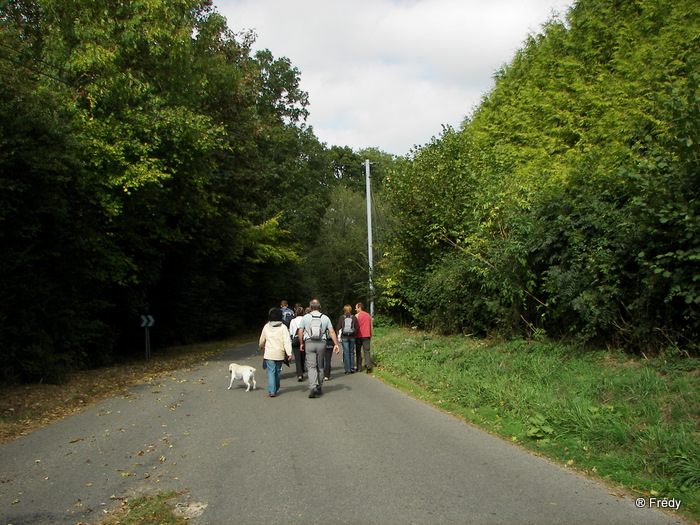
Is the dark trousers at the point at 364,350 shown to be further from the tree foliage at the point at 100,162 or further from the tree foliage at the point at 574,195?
the tree foliage at the point at 100,162

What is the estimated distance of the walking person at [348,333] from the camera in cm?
1466

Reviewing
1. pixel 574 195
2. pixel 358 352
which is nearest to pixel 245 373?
pixel 358 352

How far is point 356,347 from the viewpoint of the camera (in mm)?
15469

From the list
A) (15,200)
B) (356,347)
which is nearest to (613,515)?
(356,347)

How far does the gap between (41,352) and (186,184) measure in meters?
6.81

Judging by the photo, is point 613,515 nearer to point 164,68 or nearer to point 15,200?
point 15,200

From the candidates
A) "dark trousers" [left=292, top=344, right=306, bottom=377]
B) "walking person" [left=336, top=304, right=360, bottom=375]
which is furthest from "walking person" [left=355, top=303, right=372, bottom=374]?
"dark trousers" [left=292, top=344, right=306, bottom=377]

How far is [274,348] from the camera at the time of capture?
37.5ft

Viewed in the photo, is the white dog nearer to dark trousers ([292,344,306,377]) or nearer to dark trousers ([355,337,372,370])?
dark trousers ([292,344,306,377])

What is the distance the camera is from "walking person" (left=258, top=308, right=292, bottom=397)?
11.4 m

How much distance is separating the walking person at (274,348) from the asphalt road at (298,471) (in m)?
1.12

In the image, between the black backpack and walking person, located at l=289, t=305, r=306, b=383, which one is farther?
the black backpack

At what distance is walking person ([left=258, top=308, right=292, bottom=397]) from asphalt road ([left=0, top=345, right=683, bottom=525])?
1.12m

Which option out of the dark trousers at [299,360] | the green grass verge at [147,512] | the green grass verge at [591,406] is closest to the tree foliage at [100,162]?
the dark trousers at [299,360]
